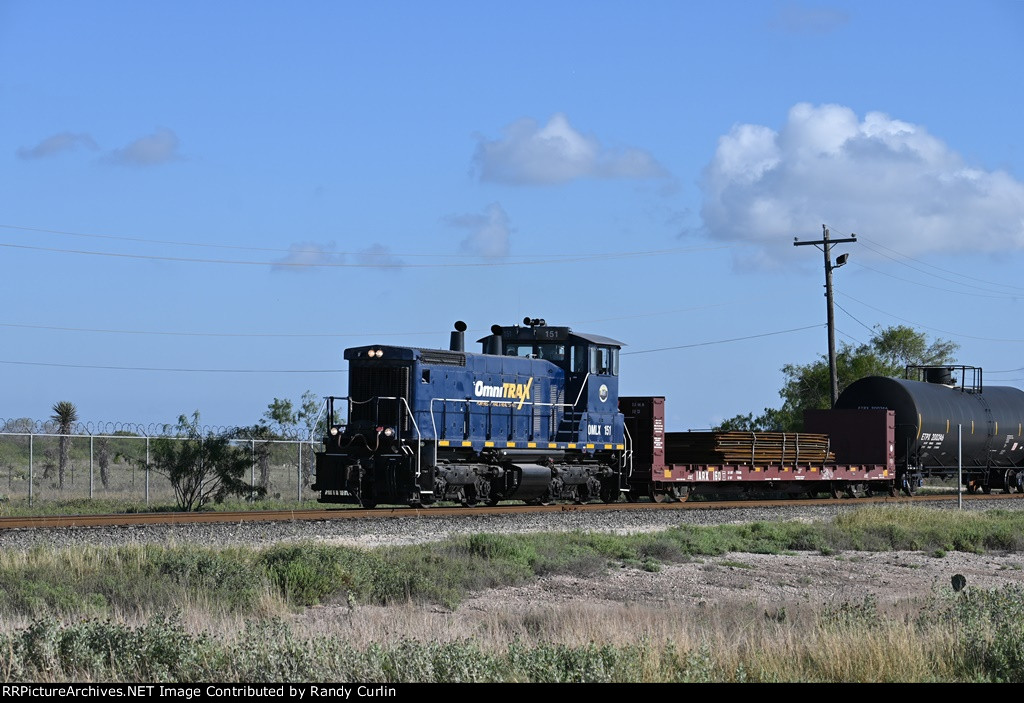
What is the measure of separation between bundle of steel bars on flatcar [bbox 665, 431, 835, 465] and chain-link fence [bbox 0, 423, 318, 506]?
9933 millimetres

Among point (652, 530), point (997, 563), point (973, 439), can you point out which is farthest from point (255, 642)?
point (973, 439)

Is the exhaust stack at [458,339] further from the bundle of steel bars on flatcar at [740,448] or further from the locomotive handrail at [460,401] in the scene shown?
the bundle of steel bars on flatcar at [740,448]

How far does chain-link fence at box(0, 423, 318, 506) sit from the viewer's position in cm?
3169

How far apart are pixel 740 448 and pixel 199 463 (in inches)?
558

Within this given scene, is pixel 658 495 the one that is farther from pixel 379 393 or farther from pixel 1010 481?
pixel 1010 481

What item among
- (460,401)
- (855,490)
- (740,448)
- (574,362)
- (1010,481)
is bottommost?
(855,490)

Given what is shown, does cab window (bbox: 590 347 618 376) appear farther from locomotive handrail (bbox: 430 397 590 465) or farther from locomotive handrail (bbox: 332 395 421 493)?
locomotive handrail (bbox: 332 395 421 493)

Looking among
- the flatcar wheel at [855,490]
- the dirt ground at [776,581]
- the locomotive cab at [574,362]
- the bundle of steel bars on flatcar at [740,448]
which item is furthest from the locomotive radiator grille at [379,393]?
the flatcar wheel at [855,490]

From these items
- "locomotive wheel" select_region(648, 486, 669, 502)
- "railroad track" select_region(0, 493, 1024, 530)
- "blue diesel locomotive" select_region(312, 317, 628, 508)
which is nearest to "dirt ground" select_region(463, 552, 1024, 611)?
"railroad track" select_region(0, 493, 1024, 530)

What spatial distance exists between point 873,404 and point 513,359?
1517 centimetres

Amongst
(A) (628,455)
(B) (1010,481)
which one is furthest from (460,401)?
(B) (1010,481)

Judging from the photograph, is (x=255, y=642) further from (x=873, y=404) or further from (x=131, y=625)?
(x=873, y=404)

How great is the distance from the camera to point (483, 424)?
25.6m
